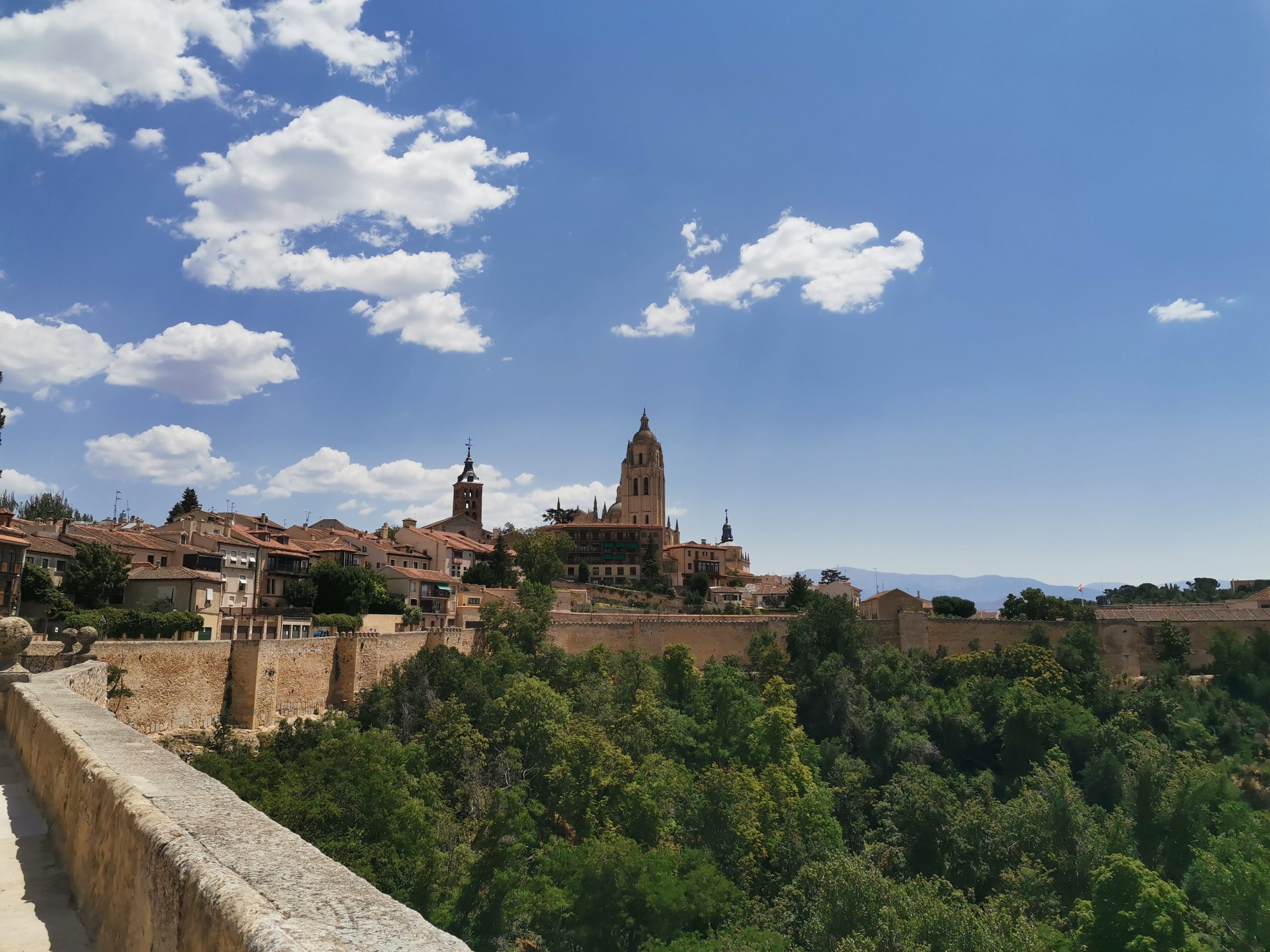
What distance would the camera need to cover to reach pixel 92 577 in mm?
34094

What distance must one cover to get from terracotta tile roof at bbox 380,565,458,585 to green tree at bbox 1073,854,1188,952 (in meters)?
39.6

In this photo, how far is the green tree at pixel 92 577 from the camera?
34.0m

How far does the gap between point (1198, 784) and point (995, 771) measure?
11650 millimetres

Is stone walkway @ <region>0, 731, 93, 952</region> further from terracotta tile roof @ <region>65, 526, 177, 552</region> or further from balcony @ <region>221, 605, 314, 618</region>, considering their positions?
terracotta tile roof @ <region>65, 526, 177, 552</region>

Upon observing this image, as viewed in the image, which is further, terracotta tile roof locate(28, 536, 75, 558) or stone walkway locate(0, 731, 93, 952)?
terracotta tile roof locate(28, 536, 75, 558)

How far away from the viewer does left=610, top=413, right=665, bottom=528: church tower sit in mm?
101375

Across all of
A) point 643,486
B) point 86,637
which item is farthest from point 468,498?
point 86,637

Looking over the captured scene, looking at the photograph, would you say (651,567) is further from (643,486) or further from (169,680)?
(169,680)

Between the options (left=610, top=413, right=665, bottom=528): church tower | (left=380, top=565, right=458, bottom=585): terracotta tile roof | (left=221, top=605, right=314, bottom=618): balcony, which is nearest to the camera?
(left=221, top=605, right=314, bottom=618): balcony

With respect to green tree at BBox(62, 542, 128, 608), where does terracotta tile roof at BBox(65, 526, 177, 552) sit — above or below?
above

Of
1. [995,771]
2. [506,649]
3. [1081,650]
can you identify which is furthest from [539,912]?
[1081,650]

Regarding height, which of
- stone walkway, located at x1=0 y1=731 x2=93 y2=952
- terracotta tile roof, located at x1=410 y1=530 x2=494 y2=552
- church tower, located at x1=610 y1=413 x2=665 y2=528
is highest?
church tower, located at x1=610 y1=413 x2=665 y2=528

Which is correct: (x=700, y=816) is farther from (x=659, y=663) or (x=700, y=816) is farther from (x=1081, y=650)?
(x=1081, y=650)

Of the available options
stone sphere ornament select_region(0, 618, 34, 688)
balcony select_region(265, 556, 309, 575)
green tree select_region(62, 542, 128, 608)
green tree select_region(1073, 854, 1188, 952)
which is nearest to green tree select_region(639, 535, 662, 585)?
balcony select_region(265, 556, 309, 575)
